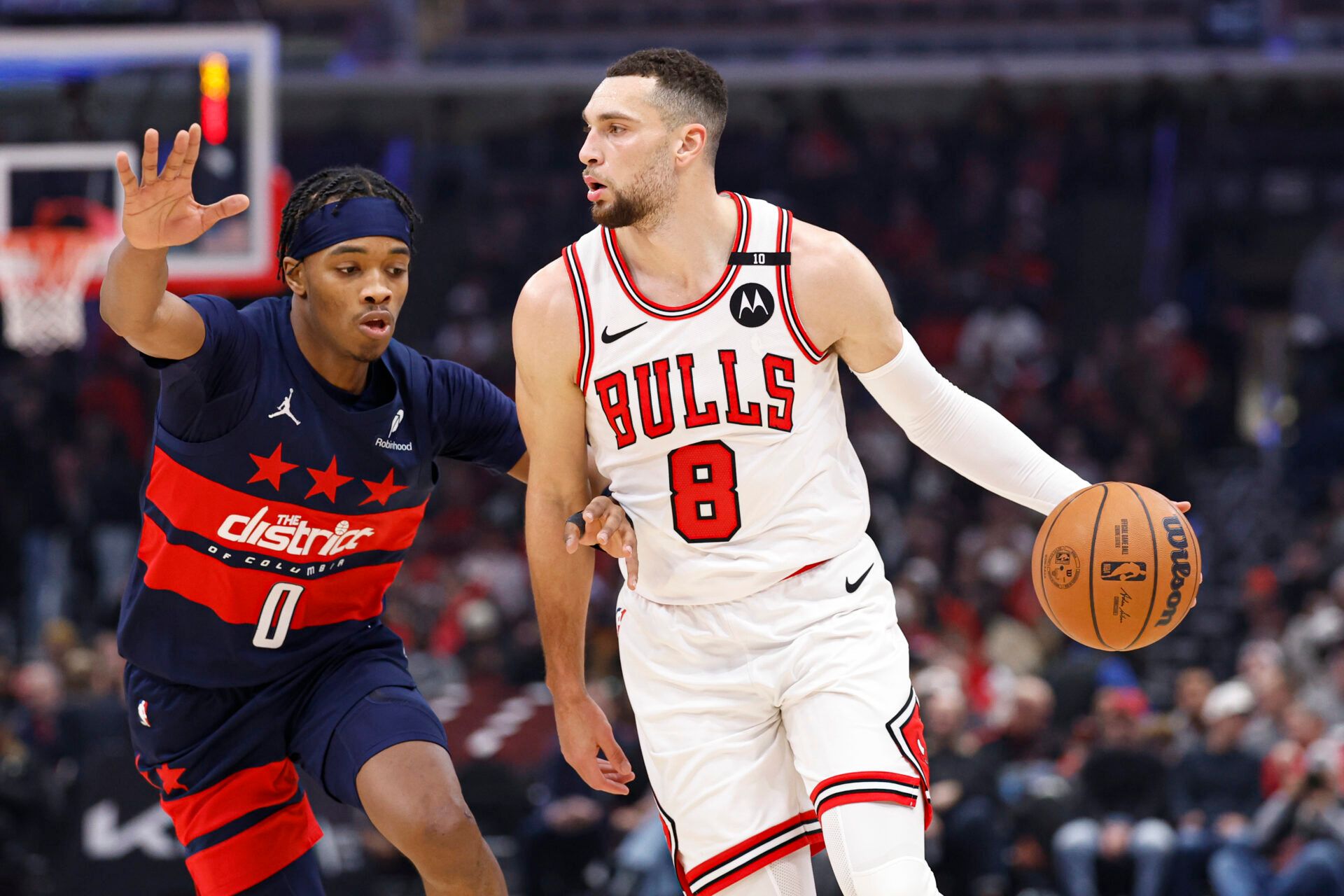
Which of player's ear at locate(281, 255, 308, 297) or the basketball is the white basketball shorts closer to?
the basketball

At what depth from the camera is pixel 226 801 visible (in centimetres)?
463

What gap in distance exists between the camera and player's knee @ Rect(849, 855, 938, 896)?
3.93 m

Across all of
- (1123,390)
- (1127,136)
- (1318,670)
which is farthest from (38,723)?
(1127,136)

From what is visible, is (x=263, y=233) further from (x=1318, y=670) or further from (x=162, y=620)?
(x=1318, y=670)

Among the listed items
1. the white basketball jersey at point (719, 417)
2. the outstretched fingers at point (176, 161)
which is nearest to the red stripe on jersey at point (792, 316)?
the white basketball jersey at point (719, 417)

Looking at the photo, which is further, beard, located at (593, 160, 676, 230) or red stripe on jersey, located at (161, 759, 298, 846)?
red stripe on jersey, located at (161, 759, 298, 846)

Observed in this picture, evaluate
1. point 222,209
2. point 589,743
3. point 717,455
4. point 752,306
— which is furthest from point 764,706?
point 222,209

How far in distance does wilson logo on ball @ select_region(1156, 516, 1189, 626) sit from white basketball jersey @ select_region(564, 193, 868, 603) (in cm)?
93

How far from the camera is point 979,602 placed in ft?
43.2

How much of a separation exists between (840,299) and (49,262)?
7.07 meters

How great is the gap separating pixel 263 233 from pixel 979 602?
6.65 meters

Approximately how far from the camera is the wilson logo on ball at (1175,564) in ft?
14.2

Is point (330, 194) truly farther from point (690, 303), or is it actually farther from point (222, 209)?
point (690, 303)

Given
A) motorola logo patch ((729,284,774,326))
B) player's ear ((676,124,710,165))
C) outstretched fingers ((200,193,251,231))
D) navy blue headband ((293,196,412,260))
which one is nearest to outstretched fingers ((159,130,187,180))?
outstretched fingers ((200,193,251,231))
